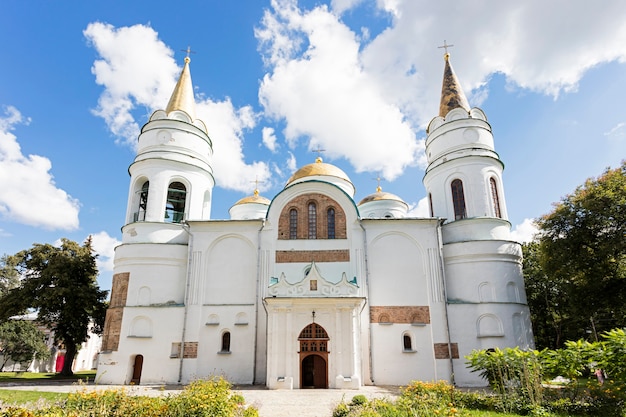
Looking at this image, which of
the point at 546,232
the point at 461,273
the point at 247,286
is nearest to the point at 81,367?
the point at 247,286

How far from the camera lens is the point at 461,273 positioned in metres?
21.9

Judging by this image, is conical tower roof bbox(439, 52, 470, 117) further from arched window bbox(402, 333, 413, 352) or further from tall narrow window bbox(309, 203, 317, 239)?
arched window bbox(402, 333, 413, 352)

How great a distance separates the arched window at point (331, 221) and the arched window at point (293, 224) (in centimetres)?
182

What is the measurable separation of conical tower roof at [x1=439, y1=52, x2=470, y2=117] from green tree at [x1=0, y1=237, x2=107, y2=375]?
26433 mm

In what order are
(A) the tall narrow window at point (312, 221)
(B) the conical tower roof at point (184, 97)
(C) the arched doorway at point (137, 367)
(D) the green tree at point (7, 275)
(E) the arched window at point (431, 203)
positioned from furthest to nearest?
(D) the green tree at point (7, 275), (B) the conical tower roof at point (184, 97), (E) the arched window at point (431, 203), (A) the tall narrow window at point (312, 221), (C) the arched doorway at point (137, 367)

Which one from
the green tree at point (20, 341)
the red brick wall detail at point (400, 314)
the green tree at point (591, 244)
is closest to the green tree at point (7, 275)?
the green tree at point (20, 341)

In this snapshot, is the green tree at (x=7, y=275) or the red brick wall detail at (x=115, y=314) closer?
the red brick wall detail at (x=115, y=314)

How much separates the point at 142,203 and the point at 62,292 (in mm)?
8146

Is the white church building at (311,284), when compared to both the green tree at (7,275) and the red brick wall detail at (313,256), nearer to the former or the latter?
the red brick wall detail at (313,256)

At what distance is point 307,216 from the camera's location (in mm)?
22828

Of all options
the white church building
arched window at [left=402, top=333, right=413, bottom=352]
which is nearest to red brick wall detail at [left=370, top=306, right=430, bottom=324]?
the white church building

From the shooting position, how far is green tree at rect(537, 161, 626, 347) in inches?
725

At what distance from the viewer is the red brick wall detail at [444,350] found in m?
20.2

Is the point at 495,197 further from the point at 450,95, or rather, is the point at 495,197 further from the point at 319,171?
the point at 319,171
